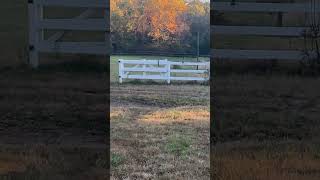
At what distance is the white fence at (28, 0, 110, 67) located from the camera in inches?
74.9

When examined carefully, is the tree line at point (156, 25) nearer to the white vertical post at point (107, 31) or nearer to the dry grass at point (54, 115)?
the white vertical post at point (107, 31)

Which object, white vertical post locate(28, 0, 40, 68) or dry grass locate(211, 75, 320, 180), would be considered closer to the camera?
dry grass locate(211, 75, 320, 180)

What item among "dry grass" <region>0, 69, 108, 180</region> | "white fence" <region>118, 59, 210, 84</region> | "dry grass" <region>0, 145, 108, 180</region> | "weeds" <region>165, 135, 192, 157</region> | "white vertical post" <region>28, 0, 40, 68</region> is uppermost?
"white vertical post" <region>28, 0, 40, 68</region>

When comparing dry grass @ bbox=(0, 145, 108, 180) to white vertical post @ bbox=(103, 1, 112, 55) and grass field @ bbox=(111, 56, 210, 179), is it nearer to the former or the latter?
grass field @ bbox=(111, 56, 210, 179)

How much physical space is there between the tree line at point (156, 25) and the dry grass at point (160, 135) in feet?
0.58

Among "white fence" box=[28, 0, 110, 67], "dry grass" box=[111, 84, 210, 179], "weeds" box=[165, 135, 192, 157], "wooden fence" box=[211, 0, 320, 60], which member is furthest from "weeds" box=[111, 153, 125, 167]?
"wooden fence" box=[211, 0, 320, 60]

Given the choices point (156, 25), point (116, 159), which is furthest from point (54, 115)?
point (156, 25)

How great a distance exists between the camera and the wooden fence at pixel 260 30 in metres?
1.86

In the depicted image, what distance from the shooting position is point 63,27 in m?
1.92

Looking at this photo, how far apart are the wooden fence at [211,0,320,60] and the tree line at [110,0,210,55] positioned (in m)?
0.08

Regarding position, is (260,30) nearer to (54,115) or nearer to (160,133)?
(160,133)

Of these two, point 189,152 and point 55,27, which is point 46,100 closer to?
point 55,27

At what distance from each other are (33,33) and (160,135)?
69 centimetres

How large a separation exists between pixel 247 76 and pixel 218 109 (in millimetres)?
182
